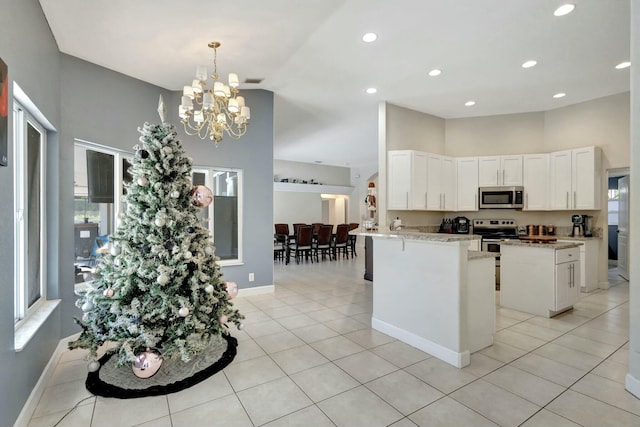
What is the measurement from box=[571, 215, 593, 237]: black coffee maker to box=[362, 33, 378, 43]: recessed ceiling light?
448 centimetres

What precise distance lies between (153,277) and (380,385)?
6.01 ft

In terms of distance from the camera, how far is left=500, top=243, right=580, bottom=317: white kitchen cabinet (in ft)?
11.5

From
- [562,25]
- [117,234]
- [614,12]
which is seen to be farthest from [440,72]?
[117,234]

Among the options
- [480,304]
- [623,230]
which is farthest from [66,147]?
[623,230]

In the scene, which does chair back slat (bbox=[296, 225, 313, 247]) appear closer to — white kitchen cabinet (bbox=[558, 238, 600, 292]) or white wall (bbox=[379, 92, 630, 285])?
white wall (bbox=[379, 92, 630, 285])

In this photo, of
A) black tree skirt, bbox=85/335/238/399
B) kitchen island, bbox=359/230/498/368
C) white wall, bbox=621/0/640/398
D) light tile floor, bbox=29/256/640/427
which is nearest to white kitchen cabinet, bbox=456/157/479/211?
light tile floor, bbox=29/256/640/427

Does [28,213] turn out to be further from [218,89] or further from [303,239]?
[303,239]

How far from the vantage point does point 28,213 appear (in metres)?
2.38

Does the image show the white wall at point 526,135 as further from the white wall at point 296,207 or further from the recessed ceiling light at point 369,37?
the white wall at point 296,207

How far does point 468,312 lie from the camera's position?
8.54 feet

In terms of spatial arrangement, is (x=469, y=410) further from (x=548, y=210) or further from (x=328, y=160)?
(x=328, y=160)

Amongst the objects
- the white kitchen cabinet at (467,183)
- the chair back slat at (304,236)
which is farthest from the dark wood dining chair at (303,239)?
the white kitchen cabinet at (467,183)

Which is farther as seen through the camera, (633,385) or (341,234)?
(341,234)

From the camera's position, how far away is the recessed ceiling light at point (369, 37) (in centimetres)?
310
